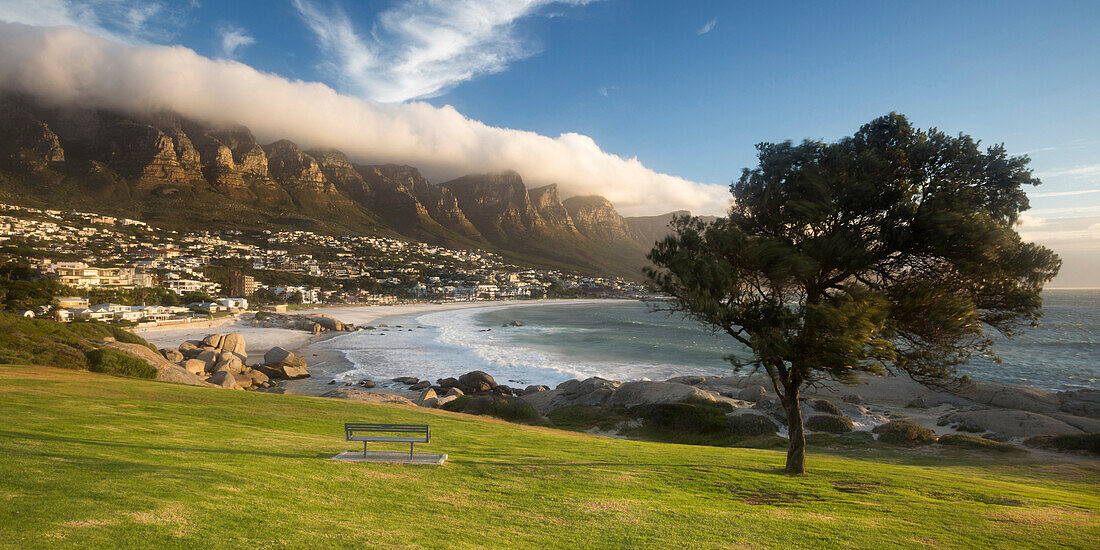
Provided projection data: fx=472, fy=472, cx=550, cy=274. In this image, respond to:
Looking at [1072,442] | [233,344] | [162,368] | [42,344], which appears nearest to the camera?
[1072,442]

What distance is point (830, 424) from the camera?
2228 centimetres

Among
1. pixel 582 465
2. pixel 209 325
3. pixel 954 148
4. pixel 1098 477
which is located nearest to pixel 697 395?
pixel 1098 477

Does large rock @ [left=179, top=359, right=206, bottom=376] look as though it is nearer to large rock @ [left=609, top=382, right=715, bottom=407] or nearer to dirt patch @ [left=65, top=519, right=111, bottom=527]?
large rock @ [left=609, top=382, right=715, bottom=407]

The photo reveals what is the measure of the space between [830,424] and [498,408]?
15.8 meters

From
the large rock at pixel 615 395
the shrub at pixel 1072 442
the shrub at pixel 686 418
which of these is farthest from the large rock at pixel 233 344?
the shrub at pixel 1072 442

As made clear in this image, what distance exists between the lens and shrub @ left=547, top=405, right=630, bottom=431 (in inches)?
911

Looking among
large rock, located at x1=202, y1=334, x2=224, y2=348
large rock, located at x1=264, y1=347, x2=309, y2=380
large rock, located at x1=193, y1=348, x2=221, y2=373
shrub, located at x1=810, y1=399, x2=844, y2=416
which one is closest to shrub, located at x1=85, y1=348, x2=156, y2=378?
large rock, located at x1=193, y1=348, x2=221, y2=373

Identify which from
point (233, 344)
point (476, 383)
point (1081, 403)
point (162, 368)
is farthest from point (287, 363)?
point (1081, 403)

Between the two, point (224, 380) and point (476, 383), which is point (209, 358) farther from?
point (476, 383)

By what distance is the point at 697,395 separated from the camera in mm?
24828

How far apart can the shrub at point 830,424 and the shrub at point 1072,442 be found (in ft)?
21.3

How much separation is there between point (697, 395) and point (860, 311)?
16.6 meters

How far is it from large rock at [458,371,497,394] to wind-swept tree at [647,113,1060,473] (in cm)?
2497

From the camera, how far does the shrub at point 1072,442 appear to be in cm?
1808
